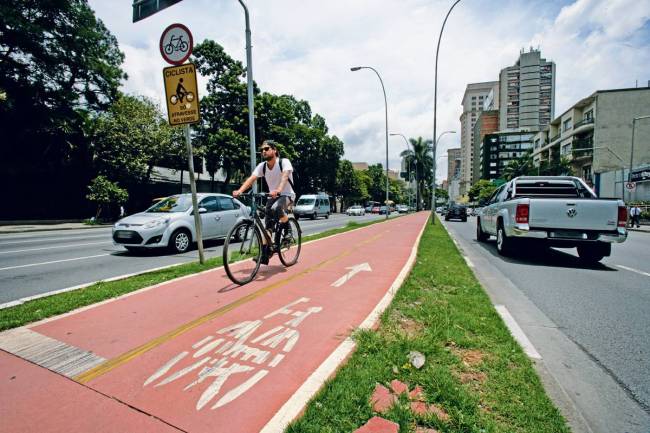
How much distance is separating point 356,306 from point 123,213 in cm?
2916

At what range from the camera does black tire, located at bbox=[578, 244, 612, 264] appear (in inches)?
287

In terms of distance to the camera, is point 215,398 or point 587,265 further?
point 587,265

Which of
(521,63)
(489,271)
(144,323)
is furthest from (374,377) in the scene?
(521,63)

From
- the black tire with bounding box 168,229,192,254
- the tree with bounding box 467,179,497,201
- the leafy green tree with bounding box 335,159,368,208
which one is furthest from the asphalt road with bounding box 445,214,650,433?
the tree with bounding box 467,179,497,201

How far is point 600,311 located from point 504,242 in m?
4.40

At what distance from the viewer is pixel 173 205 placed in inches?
368

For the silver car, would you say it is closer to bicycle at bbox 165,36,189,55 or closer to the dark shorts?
the dark shorts

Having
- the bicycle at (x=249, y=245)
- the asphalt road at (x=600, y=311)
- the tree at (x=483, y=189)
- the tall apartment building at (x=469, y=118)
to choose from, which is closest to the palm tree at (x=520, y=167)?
the tree at (x=483, y=189)

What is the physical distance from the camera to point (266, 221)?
5.37 m

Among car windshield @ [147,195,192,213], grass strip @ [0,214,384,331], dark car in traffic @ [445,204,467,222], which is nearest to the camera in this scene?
grass strip @ [0,214,384,331]

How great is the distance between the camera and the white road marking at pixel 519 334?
115 inches

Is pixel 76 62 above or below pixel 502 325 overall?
above

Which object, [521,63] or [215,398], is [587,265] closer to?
[215,398]

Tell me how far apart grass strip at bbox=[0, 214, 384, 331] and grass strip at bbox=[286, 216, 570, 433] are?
135 inches
